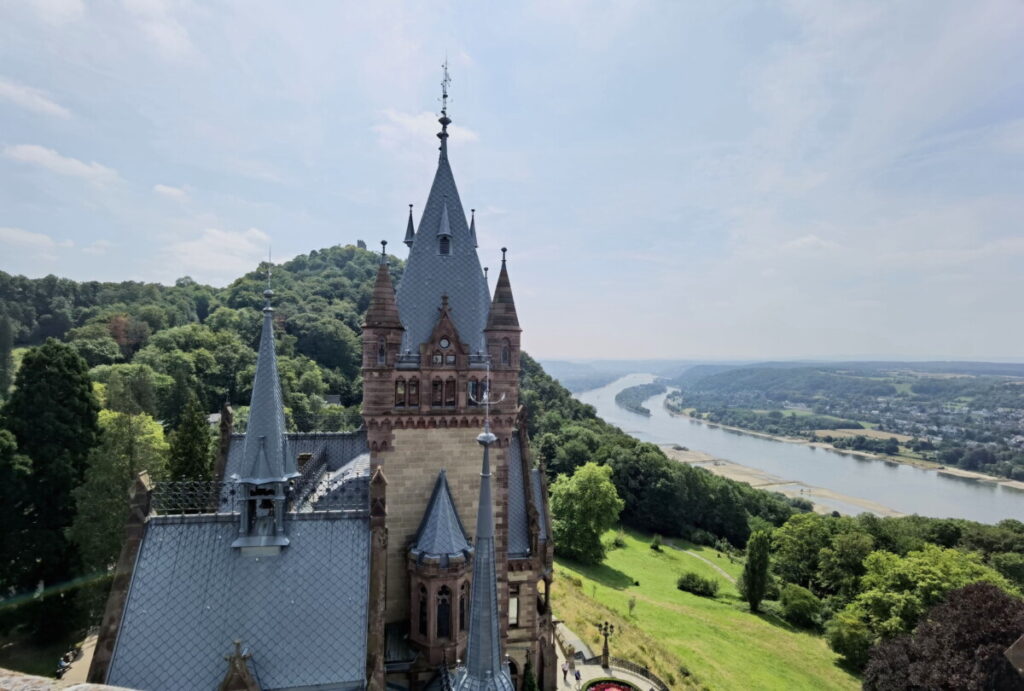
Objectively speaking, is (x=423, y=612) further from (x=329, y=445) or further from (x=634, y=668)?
(x=634, y=668)

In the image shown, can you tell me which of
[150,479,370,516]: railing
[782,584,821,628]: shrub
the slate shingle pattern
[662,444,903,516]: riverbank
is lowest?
[662,444,903,516]: riverbank

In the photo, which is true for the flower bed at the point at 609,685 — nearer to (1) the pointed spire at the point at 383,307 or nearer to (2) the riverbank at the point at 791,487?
(1) the pointed spire at the point at 383,307

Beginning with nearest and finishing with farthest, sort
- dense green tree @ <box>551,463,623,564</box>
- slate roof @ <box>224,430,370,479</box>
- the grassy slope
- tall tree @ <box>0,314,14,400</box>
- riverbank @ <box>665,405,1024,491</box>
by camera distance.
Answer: slate roof @ <box>224,430,370,479</box>, the grassy slope, dense green tree @ <box>551,463,623,564</box>, tall tree @ <box>0,314,14,400</box>, riverbank @ <box>665,405,1024,491</box>

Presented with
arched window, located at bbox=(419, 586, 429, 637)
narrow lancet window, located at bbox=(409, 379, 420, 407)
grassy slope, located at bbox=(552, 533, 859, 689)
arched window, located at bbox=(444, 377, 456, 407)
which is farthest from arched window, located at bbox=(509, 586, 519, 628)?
grassy slope, located at bbox=(552, 533, 859, 689)

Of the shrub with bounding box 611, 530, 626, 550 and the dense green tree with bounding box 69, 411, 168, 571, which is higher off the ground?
the dense green tree with bounding box 69, 411, 168, 571

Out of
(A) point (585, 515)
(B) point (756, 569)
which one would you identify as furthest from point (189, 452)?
(B) point (756, 569)

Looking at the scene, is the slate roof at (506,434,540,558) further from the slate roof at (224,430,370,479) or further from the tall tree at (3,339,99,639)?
the tall tree at (3,339,99,639)

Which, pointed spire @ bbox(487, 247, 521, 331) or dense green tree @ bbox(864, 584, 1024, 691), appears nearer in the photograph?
pointed spire @ bbox(487, 247, 521, 331)

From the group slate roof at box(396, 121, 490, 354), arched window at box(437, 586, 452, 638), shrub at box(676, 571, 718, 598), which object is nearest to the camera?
arched window at box(437, 586, 452, 638)
